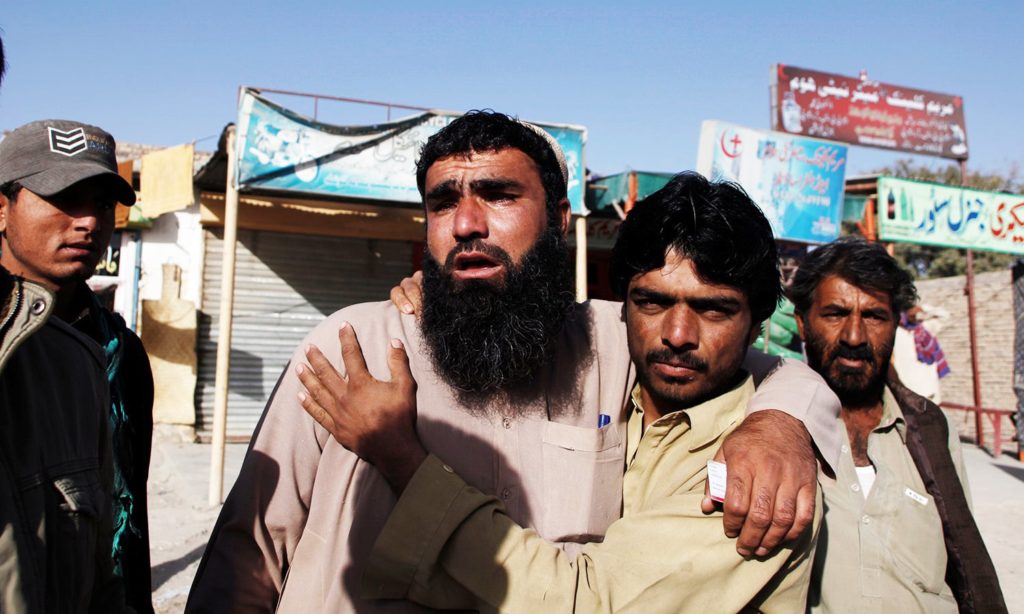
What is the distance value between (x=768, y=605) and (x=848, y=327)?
58.4 inches

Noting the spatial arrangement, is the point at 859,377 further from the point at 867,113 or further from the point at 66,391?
the point at 867,113

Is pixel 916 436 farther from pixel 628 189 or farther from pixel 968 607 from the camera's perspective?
pixel 628 189

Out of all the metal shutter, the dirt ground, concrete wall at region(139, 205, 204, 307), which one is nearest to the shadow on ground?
the dirt ground

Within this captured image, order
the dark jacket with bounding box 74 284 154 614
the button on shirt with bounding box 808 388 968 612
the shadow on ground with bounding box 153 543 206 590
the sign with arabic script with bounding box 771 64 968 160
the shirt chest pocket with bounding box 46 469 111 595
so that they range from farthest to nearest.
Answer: the sign with arabic script with bounding box 771 64 968 160, the shadow on ground with bounding box 153 543 206 590, the dark jacket with bounding box 74 284 154 614, the button on shirt with bounding box 808 388 968 612, the shirt chest pocket with bounding box 46 469 111 595

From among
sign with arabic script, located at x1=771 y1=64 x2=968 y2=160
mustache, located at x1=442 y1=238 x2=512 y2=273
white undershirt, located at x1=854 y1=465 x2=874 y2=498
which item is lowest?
white undershirt, located at x1=854 y1=465 x2=874 y2=498

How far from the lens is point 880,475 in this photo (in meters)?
2.45

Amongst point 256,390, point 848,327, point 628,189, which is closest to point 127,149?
point 256,390

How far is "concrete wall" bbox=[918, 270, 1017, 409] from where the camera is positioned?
15203 mm

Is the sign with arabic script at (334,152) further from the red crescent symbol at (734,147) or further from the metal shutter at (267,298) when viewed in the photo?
the metal shutter at (267,298)

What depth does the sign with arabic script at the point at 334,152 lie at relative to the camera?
21.7 ft

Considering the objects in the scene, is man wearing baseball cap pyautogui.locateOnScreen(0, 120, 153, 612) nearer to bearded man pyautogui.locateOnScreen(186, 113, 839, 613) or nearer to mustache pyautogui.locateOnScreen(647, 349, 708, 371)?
bearded man pyautogui.locateOnScreen(186, 113, 839, 613)

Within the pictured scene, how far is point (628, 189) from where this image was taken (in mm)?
8758

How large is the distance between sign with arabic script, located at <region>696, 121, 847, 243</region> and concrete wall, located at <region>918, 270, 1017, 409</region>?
318 inches

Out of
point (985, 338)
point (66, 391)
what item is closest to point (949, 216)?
point (985, 338)
